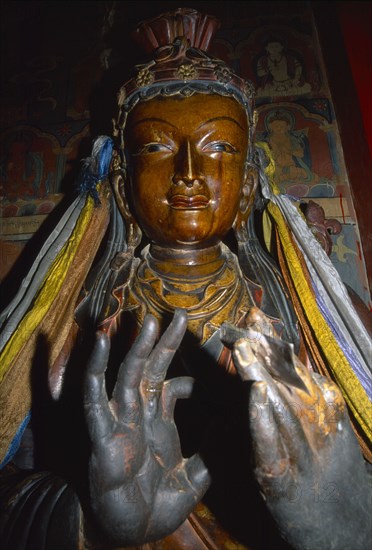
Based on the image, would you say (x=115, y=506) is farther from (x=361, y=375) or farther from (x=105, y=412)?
(x=361, y=375)

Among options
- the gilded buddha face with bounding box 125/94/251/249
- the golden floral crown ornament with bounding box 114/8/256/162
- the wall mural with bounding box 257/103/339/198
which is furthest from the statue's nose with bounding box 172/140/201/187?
the wall mural with bounding box 257/103/339/198

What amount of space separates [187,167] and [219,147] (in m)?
0.18

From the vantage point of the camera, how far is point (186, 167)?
160 centimetres

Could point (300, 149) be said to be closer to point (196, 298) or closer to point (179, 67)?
point (179, 67)

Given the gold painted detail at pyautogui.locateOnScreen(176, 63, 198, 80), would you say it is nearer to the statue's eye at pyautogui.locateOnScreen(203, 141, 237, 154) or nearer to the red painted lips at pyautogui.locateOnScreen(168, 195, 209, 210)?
the statue's eye at pyautogui.locateOnScreen(203, 141, 237, 154)

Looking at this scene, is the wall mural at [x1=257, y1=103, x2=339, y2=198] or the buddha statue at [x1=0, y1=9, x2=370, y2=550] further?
the wall mural at [x1=257, y1=103, x2=339, y2=198]

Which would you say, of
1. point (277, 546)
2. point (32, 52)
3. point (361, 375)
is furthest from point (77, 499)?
point (32, 52)

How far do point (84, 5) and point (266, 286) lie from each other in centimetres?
218

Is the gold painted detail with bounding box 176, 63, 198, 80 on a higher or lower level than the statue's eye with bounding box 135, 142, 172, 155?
higher

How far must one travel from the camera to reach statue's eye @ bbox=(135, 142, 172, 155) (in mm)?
1685

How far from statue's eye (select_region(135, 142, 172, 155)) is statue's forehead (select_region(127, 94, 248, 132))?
0.22ft

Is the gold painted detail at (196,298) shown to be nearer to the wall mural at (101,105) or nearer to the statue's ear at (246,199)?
the statue's ear at (246,199)

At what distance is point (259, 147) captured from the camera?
198 centimetres

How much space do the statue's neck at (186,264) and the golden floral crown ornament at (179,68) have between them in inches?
19.3
